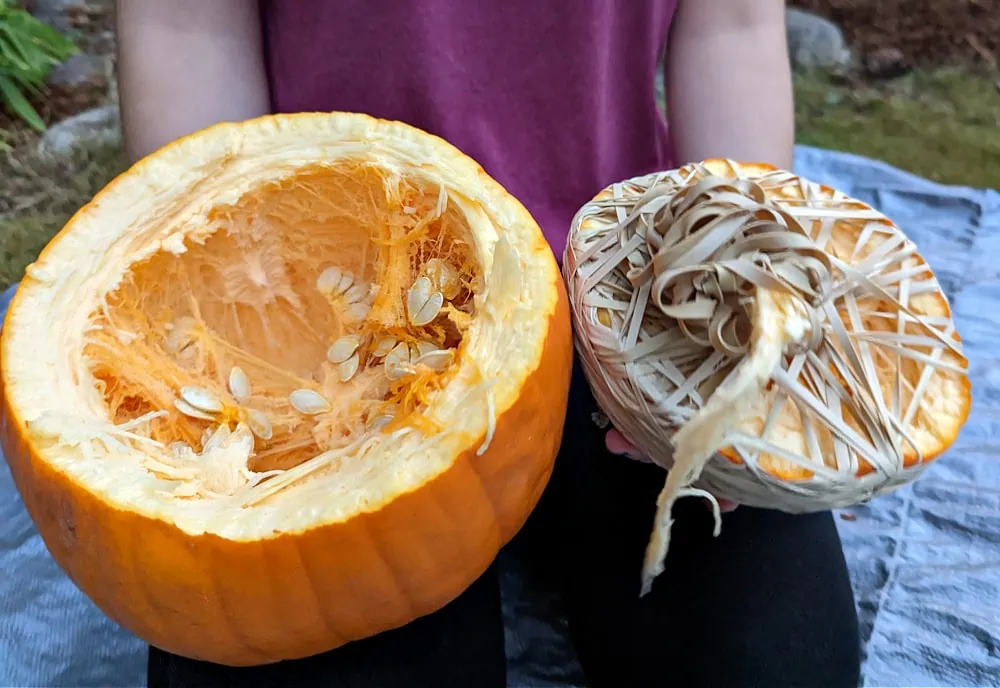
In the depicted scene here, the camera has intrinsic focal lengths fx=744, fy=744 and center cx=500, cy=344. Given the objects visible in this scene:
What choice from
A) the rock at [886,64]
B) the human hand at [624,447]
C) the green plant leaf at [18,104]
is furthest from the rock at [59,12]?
the rock at [886,64]

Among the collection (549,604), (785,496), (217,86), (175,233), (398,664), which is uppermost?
(217,86)

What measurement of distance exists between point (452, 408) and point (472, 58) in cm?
44

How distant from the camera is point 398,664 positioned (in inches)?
24.9

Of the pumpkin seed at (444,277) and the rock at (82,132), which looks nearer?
the pumpkin seed at (444,277)

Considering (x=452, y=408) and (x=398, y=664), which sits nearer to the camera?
(x=452, y=408)

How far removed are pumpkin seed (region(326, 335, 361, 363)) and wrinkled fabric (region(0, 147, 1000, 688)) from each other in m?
0.39

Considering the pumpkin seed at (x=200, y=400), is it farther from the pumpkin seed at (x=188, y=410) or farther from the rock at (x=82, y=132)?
the rock at (x=82, y=132)

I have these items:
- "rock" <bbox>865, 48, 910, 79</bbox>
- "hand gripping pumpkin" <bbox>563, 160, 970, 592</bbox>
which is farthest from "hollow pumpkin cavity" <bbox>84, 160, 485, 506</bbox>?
"rock" <bbox>865, 48, 910, 79</bbox>

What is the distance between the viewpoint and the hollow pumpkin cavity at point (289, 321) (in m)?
0.60

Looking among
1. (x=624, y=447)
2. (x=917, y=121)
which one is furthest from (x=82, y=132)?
(x=917, y=121)

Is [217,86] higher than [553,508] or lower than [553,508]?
higher

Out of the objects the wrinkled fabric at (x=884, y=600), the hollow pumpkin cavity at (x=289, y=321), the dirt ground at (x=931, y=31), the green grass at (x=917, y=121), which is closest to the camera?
the hollow pumpkin cavity at (x=289, y=321)

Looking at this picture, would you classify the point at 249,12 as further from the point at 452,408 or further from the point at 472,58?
the point at 452,408

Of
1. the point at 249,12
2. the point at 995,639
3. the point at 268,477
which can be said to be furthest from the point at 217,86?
the point at 995,639
